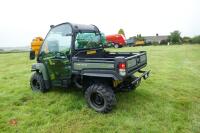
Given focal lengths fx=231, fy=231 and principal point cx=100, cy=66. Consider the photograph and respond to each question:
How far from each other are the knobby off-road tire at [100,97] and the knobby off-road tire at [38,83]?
201 cm

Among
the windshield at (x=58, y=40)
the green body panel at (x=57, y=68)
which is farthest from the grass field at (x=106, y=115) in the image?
the windshield at (x=58, y=40)

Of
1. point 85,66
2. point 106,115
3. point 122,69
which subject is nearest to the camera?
point 122,69

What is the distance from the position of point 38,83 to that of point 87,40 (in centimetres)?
Result: 210

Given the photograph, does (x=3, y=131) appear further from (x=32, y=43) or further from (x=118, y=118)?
(x=32, y=43)

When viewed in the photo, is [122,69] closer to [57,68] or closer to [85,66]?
[85,66]

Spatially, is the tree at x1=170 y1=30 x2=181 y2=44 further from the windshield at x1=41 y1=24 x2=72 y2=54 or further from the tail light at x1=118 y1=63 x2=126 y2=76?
the tail light at x1=118 y1=63 x2=126 y2=76

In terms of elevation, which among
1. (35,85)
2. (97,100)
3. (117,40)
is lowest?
(97,100)

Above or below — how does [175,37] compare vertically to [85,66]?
above

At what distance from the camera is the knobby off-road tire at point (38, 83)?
694 centimetres

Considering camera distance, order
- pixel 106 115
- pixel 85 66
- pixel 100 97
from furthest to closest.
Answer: pixel 100 97, pixel 85 66, pixel 106 115

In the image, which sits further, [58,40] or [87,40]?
[87,40]

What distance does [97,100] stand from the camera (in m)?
5.58

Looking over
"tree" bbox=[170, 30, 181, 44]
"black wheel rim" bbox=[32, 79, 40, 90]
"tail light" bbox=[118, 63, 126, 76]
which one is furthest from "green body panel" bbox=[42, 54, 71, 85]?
"tree" bbox=[170, 30, 181, 44]

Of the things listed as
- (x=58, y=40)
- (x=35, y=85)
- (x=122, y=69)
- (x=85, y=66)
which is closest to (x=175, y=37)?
(x=35, y=85)
